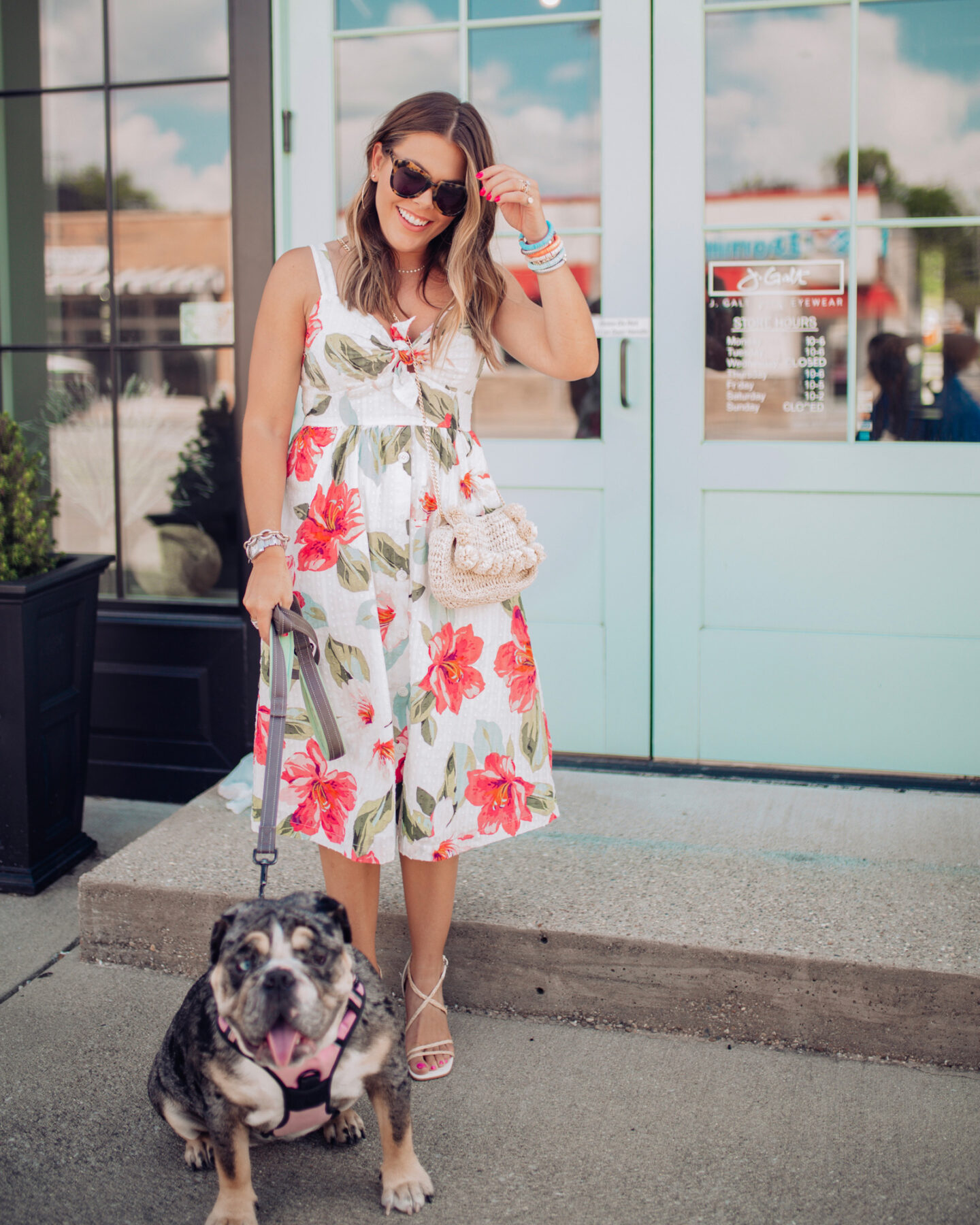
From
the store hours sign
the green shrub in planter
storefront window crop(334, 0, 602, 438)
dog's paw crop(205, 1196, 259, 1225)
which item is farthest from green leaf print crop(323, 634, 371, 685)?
the store hours sign

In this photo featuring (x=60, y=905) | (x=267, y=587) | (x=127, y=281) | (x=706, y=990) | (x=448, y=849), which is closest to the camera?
(x=267, y=587)

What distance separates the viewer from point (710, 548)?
357 centimetres

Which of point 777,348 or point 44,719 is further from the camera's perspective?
point 777,348

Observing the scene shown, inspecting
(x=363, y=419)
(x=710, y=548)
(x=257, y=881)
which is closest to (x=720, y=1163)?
(x=257, y=881)

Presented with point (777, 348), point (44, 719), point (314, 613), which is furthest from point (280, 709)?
point (777, 348)

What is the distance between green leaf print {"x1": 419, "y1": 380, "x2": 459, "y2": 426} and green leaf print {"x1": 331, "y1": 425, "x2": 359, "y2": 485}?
0.47ft

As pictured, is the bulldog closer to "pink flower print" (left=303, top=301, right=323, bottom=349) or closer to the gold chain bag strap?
the gold chain bag strap

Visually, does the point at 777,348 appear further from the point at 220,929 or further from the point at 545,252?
the point at 220,929

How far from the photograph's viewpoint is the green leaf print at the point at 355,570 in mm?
2252

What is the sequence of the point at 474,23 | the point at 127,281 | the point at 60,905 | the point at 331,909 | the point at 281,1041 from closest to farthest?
the point at 281,1041
the point at 331,909
the point at 60,905
the point at 474,23
the point at 127,281

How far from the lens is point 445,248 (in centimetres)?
236

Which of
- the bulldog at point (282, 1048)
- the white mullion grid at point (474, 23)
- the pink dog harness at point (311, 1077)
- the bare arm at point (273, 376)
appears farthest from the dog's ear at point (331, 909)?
the white mullion grid at point (474, 23)

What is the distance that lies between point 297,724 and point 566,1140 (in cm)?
94

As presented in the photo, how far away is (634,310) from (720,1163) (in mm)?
2363
